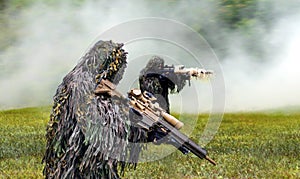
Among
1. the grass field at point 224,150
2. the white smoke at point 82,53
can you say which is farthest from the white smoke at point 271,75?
the grass field at point 224,150

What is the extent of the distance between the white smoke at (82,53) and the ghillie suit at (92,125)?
5.89 meters

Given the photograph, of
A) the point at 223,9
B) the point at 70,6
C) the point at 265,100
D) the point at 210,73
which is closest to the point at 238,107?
the point at 265,100

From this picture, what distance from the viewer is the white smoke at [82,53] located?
1073 cm

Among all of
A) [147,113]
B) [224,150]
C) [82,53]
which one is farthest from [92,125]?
[82,53]

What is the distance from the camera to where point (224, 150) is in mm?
8297

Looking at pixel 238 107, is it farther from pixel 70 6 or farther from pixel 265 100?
pixel 70 6

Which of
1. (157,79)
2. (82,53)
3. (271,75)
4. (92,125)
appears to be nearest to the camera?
(92,125)

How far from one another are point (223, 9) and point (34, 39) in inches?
110

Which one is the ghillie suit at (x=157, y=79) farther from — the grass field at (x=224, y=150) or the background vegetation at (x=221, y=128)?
the background vegetation at (x=221, y=128)

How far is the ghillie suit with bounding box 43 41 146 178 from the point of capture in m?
4.59

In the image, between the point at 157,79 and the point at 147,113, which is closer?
the point at 147,113

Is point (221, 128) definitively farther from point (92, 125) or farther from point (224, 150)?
point (92, 125)

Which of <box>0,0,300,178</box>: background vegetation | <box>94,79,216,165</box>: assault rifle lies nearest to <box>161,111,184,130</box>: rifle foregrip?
<box>94,79,216,165</box>: assault rifle

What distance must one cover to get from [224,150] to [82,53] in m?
3.19
